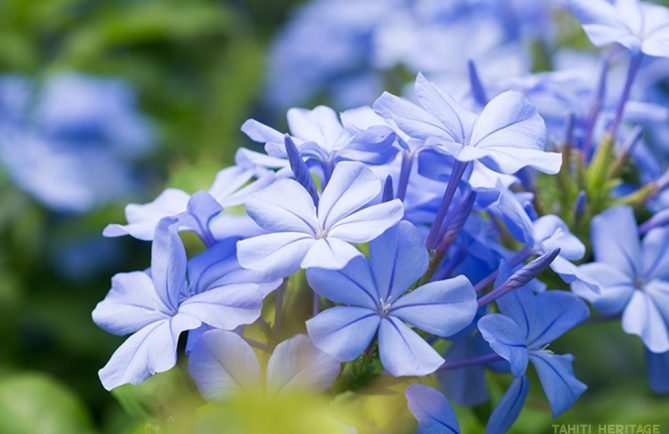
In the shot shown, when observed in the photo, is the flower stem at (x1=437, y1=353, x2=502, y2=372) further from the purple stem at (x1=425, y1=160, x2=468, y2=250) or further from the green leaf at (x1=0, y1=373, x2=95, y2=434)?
the green leaf at (x1=0, y1=373, x2=95, y2=434)

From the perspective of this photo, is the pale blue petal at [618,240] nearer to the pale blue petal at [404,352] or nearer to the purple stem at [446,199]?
the purple stem at [446,199]

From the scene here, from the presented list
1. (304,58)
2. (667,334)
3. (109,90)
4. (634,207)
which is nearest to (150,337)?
(667,334)

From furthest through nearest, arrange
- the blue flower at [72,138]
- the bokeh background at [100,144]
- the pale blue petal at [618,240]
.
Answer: the blue flower at [72,138] < the bokeh background at [100,144] < the pale blue petal at [618,240]

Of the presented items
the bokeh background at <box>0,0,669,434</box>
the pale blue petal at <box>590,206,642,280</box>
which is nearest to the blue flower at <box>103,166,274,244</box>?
the pale blue petal at <box>590,206,642,280</box>

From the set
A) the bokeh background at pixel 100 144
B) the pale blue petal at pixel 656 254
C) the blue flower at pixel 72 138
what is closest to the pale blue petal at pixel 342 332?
the pale blue petal at pixel 656 254

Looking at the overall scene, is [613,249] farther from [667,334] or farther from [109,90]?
[109,90]

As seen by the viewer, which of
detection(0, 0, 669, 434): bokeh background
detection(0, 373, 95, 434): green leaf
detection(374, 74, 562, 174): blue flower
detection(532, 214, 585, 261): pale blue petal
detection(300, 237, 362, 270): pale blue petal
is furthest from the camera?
detection(0, 0, 669, 434): bokeh background

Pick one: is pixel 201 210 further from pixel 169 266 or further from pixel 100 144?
pixel 100 144
